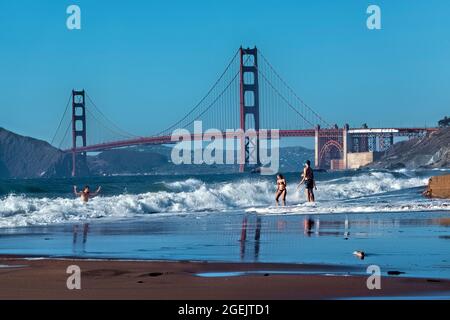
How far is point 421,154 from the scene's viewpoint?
3206 inches

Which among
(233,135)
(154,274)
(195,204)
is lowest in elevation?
(195,204)

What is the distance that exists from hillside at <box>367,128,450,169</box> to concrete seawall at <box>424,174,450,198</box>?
2118 inches

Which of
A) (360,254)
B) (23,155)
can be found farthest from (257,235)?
(23,155)

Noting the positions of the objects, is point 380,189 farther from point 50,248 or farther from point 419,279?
point 419,279

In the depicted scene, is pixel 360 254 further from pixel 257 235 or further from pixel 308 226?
pixel 308 226

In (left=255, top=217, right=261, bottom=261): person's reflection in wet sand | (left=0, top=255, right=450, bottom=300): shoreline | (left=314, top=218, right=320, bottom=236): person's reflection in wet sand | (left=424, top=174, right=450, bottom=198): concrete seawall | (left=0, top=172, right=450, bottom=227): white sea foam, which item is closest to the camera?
(left=0, top=255, right=450, bottom=300): shoreline

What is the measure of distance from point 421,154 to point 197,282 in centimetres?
7648

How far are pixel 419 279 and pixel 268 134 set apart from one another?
4939 cm

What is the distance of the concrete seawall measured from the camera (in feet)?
70.6

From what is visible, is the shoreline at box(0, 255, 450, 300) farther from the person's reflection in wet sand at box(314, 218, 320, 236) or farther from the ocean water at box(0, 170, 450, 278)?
the person's reflection in wet sand at box(314, 218, 320, 236)

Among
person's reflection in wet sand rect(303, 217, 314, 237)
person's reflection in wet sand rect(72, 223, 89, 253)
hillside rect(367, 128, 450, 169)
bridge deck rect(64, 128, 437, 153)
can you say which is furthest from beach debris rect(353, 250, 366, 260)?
hillside rect(367, 128, 450, 169)

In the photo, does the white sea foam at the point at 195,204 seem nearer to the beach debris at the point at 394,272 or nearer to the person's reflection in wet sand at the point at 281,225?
the person's reflection in wet sand at the point at 281,225

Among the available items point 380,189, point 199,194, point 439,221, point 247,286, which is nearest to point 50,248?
point 247,286
